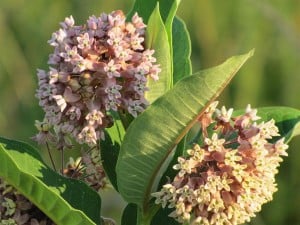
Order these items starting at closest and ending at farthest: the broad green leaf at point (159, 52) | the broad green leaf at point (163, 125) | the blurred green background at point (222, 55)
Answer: the broad green leaf at point (163, 125), the broad green leaf at point (159, 52), the blurred green background at point (222, 55)

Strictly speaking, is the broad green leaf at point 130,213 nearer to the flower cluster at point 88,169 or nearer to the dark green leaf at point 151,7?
the flower cluster at point 88,169

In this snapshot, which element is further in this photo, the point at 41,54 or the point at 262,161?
the point at 41,54

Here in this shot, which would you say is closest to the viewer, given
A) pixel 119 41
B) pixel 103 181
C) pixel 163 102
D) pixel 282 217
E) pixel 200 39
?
pixel 163 102

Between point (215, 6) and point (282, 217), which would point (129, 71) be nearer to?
point (282, 217)

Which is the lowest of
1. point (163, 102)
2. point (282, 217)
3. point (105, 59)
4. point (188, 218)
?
point (282, 217)

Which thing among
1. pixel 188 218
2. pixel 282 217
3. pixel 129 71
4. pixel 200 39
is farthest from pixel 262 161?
pixel 200 39

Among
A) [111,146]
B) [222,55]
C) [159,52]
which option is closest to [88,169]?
[111,146]

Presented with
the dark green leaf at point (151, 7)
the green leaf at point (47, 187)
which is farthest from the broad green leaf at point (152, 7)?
the green leaf at point (47, 187)
